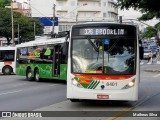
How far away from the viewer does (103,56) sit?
48.8 feet

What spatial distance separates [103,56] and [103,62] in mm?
205

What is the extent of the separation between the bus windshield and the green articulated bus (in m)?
8.25

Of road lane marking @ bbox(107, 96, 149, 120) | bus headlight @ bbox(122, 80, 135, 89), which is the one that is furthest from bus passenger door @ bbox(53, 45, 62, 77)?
bus headlight @ bbox(122, 80, 135, 89)

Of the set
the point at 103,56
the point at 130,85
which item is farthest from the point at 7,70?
the point at 130,85

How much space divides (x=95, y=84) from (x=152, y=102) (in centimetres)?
294

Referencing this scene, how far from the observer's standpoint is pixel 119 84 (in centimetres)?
1446

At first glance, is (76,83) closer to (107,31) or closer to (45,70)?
(107,31)

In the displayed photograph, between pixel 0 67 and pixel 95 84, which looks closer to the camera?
pixel 95 84

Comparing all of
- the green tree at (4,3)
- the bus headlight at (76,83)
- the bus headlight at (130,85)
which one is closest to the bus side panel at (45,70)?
the bus headlight at (76,83)

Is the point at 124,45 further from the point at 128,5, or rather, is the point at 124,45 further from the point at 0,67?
the point at 0,67

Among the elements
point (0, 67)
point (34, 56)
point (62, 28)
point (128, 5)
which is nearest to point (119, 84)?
point (128, 5)

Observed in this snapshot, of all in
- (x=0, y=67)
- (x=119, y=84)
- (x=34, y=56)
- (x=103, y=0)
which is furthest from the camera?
(x=103, y=0)

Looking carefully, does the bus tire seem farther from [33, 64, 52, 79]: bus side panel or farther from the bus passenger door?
the bus passenger door

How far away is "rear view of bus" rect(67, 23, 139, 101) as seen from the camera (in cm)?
1449
